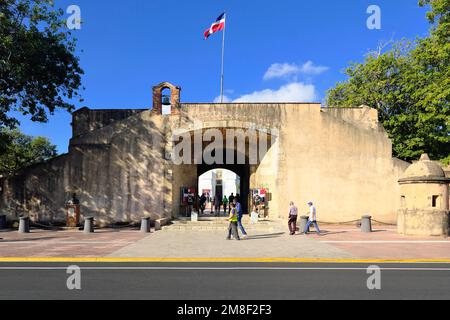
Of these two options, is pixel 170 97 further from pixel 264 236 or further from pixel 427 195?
pixel 427 195

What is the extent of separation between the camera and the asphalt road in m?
6.23

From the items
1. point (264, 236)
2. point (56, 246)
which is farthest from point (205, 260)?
point (56, 246)

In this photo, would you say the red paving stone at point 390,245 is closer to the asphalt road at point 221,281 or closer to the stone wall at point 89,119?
the asphalt road at point 221,281

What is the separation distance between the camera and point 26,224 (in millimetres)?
17438

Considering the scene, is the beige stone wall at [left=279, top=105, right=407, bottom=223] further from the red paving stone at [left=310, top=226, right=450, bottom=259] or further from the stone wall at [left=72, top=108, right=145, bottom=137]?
the stone wall at [left=72, top=108, right=145, bottom=137]

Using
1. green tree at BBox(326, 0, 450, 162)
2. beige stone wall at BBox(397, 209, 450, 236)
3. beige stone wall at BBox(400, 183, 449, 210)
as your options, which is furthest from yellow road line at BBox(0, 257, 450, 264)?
green tree at BBox(326, 0, 450, 162)

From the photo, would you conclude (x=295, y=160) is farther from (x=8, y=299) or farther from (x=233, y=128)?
(x=8, y=299)

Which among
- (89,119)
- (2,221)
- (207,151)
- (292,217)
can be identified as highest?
(89,119)

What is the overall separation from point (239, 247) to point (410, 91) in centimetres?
2331

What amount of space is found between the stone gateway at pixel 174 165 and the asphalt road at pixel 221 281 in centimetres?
1113

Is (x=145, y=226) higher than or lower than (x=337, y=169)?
lower

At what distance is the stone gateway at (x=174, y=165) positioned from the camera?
811 inches

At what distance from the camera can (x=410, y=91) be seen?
90.8ft
